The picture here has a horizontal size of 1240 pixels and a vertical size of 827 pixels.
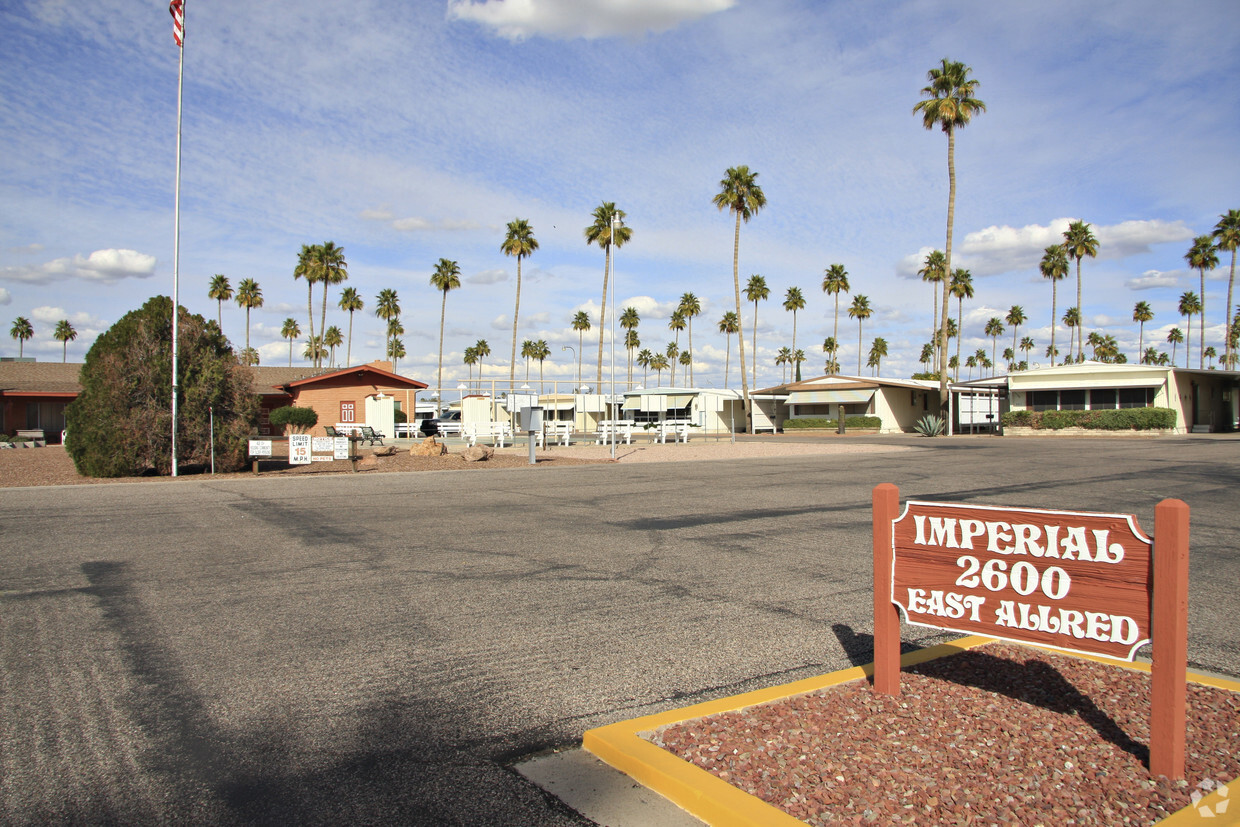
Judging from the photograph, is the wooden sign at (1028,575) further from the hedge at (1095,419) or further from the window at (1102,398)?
the window at (1102,398)

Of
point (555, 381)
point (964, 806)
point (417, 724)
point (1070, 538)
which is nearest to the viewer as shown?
point (964, 806)

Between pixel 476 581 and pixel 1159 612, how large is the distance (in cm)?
523

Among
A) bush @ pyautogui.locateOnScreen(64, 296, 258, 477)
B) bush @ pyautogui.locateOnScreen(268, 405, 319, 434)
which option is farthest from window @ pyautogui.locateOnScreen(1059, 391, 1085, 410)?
bush @ pyautogui.locateOnScreen(64, 296, 258, 477)

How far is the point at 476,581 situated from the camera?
7.02 metres

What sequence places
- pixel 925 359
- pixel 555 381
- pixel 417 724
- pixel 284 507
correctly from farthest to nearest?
pixel 925 359 → pixel 555 381 → pixel 284 507 → pixel 417 724

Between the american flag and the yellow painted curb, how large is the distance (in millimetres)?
19702

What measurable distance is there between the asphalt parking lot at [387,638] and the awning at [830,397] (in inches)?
1464

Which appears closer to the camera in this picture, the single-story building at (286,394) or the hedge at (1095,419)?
the single-story building at (286,394)

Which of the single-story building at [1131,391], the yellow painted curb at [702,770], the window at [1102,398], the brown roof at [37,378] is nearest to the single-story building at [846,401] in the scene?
the single-story building at [1131,391]

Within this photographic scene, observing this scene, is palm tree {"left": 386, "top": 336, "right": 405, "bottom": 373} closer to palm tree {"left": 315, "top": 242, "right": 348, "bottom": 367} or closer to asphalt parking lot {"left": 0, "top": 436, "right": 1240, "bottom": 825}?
palm tree {"left": 315, "top": 242, "right": 348, "bottom": 367}

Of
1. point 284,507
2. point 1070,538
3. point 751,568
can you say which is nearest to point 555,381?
point 284,507

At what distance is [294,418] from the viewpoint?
37.3 meters

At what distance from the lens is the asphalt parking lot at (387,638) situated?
3.31 metres

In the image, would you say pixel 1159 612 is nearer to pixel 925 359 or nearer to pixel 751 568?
pixel 751 568
